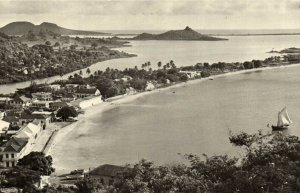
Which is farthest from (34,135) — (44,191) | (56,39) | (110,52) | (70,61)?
(56,39)

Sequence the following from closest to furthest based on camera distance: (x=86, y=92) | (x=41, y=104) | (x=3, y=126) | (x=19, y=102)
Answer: (x=3, y=126), (x=41, y=104), (x=19, y=102), (x=86, y=92)

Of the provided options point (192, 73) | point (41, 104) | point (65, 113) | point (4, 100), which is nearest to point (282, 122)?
point (65, 113)

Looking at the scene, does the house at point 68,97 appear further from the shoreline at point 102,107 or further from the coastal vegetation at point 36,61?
the coastal vegetation at point 36,61

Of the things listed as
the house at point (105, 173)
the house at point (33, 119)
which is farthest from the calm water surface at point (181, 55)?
the house at point (105, 173)

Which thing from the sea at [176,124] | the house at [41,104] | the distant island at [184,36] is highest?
the distant island at [184,36]

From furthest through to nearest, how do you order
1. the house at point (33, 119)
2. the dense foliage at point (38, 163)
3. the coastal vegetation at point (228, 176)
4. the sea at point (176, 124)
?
the house at point (33, 119), the sea at point (176, 124), the dense foliage at point (38, 163), the coastal vegetation at point (228, 176)

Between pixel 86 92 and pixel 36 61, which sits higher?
pixel 36 61

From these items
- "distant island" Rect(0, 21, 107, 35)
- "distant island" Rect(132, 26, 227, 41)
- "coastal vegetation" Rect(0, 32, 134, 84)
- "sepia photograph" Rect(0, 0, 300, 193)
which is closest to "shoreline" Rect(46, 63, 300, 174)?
"sepia photograph" Rect(0, 0, 300, 193)

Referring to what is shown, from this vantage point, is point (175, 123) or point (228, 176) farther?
point (175, 123)

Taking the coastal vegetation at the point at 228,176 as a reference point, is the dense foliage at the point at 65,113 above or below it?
below

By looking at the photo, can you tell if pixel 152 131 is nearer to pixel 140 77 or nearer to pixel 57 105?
pixel 57 105
